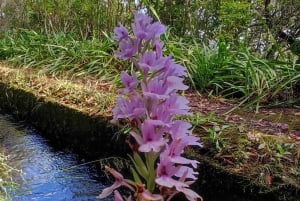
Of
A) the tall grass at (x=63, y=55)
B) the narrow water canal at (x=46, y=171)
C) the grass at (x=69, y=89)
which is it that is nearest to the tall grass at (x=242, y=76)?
the grass at (x=69, y=89)

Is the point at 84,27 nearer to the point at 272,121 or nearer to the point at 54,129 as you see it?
the point at 54,129

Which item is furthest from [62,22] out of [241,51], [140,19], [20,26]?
[140,19]

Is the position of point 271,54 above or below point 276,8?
below

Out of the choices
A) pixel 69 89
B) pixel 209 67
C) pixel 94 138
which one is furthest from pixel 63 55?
pixel 94 138

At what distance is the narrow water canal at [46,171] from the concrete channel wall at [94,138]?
0.12 metres

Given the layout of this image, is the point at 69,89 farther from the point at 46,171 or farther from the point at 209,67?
the point at 209,67

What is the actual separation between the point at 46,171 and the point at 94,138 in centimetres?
40

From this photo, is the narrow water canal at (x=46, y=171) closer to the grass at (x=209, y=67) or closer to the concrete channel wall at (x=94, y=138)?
the concrete channel wall at (x=94, y=138)

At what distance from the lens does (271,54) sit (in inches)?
176

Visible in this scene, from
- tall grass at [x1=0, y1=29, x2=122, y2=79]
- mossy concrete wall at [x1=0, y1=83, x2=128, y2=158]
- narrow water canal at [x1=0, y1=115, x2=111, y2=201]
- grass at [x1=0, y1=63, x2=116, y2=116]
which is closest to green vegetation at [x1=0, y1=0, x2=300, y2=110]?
tall grass at [x1=0, y1=29, x2=122, y2=79]

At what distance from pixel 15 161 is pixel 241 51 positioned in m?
2.09

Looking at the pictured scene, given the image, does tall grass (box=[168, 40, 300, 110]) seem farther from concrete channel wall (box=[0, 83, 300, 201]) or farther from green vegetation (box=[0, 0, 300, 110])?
concrete channel wall (box=[0, 83, 300, 201])

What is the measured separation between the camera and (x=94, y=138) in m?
2.94

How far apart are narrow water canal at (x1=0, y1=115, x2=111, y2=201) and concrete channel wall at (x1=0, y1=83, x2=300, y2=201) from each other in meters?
0.12
